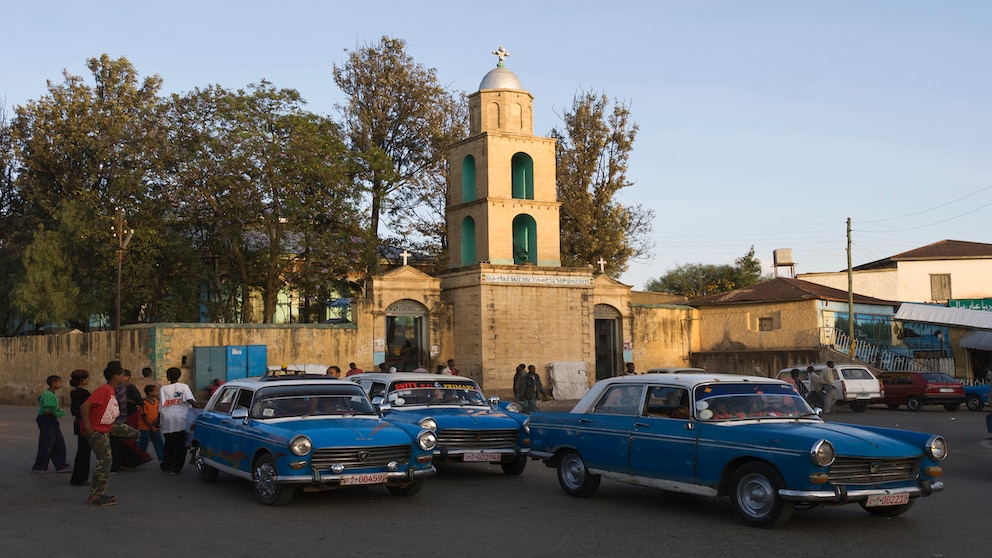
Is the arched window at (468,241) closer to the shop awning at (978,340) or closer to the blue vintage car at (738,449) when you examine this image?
the shop awning at (978,340)

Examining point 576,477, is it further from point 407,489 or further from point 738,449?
Answer: point 738,449

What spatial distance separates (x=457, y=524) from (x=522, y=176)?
2816 centimetres

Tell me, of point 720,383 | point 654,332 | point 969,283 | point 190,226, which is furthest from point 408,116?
point 720,383

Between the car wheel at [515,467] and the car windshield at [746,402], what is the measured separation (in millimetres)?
4385

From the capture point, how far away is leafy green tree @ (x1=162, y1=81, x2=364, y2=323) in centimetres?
3578

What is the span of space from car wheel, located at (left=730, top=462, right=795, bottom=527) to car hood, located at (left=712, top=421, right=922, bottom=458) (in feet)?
0.94

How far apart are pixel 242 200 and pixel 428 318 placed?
8.10 m

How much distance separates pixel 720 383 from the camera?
36.0ft

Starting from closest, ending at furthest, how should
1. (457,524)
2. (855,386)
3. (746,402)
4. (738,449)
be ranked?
(738,449) < (457,524) < (746,402) < (855,386)

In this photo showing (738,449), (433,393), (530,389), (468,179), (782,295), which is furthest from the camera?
(782,295)

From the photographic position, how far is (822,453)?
9227 millimetres

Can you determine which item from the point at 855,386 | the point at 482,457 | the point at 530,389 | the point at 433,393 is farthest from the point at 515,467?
the point at 855,386

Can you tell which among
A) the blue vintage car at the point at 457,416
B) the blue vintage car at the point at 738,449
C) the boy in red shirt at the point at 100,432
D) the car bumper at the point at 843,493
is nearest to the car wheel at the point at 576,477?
the blue vintage car at the point at 738,449

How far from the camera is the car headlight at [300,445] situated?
1100cm
